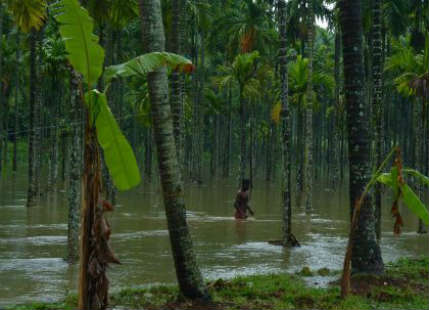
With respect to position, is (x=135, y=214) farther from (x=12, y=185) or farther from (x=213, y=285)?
(x=12, y=185)

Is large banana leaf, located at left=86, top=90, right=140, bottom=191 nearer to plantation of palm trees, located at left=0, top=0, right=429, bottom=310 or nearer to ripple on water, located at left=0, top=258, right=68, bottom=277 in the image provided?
plantation of palm trees, located at left=0, top=0, right=429, bottom=310

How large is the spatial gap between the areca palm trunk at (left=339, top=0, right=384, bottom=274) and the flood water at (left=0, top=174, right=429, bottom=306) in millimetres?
2269

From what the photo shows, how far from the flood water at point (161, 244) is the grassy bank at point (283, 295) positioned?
105 cm

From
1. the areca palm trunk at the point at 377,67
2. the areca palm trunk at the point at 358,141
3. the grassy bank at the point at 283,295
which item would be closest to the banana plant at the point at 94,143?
the grassy bank at the point at 283,295

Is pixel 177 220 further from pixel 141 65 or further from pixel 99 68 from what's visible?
pixel 99 68

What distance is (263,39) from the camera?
3975 cm

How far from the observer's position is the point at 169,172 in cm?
885

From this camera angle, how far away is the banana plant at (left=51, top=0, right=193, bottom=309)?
22.4 ft

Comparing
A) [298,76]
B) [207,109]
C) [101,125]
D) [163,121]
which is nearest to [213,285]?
[163,121]

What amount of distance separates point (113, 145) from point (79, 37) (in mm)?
1291

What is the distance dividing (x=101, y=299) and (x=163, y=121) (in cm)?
285

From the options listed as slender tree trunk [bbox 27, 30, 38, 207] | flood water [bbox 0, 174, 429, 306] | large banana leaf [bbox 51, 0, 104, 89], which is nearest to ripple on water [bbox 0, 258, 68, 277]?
flood water [bbox 0, 174, 429, 306]

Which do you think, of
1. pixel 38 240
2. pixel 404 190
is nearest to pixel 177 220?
pixel 404 190

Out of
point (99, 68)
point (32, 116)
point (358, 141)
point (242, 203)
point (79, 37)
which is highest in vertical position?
point (32, 116)
